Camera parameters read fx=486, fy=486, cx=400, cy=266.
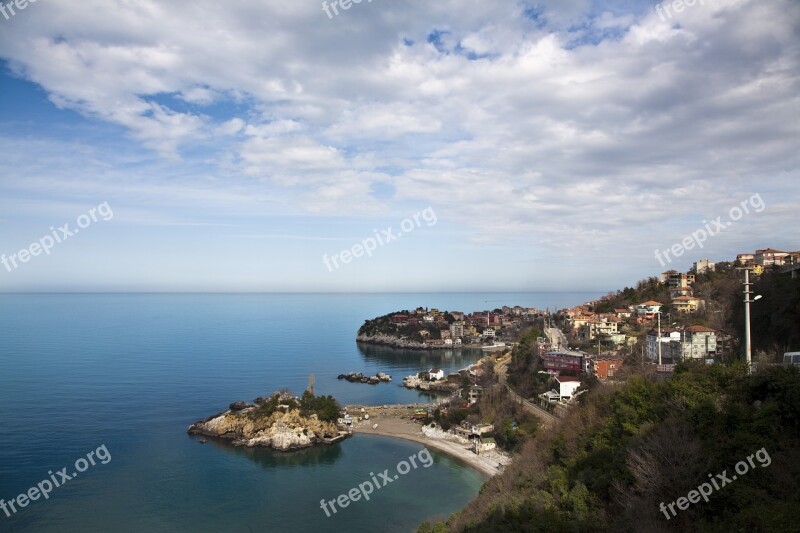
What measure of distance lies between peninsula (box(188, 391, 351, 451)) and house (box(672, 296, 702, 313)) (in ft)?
64.3

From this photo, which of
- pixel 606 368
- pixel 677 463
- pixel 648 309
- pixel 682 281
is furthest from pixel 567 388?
pixel 682 281

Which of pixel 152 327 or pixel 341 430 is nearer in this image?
pixel 341 430

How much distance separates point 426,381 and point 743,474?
27694 mm

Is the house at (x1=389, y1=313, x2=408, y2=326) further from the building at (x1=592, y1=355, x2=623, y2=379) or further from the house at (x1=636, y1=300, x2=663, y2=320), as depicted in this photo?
the building at (x1=592, y1=355, x2=623, y2=379)

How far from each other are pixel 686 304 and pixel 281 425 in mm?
22770

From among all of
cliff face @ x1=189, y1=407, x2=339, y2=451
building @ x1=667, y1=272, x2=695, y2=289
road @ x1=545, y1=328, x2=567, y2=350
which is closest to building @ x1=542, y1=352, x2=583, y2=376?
road @ x1=545, y1=328, x2=567, y2=350

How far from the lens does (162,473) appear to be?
52.6 feet

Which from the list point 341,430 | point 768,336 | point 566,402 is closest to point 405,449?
point 341,430

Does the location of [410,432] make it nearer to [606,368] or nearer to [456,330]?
[606,368]

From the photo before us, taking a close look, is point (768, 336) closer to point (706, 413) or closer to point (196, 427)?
point (706, 413)

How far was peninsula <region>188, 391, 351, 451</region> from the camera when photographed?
19125mm

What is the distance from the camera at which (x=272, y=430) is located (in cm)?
1939

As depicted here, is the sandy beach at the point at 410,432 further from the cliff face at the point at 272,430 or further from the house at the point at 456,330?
the house at the point at 456,330

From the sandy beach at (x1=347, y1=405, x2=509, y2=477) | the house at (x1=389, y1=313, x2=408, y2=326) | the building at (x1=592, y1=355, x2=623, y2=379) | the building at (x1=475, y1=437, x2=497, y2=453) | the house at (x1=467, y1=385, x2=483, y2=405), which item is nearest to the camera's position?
the sandy beach at (x1=347, y1=405, x2=509, y2=477)
